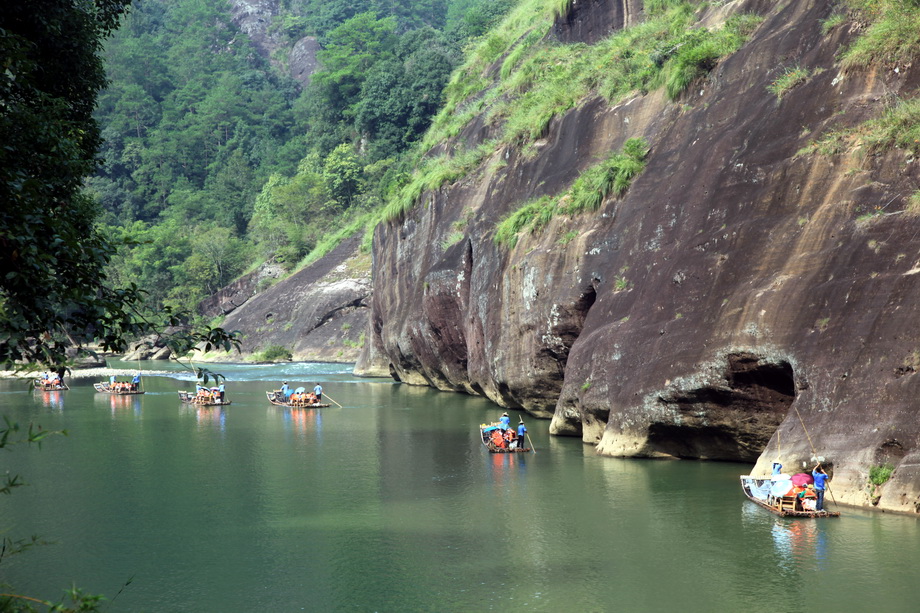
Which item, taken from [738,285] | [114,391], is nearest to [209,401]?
[114,391]

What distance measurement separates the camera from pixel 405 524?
1831cm

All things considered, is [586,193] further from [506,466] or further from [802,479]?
[802,479]

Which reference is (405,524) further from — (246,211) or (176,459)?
(246,211)

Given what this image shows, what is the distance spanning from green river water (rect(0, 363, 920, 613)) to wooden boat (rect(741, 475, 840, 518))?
0.21 m

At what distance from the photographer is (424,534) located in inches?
688

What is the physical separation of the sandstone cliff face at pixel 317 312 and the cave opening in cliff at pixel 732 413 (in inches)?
1757

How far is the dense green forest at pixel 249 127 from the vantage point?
281 ft

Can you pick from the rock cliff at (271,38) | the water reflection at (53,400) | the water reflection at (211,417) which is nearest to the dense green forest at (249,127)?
the rock cliff at (271,38)

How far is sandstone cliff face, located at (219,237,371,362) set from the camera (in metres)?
66.6

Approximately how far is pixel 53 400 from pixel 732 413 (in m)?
36.9

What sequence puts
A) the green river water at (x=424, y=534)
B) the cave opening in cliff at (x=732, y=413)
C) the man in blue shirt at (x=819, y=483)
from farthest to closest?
the cave opening in cliff at (x=732, y=413) → the man in blue shirt at (x=819, y=483) → the green river water at (x=424, y=534)

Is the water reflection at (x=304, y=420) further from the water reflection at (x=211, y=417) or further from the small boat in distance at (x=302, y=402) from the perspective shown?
the water reflection at (x=211, y=417)

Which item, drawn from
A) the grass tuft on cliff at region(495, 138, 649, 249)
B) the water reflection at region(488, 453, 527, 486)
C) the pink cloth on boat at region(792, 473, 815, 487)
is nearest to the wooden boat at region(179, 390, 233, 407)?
the grass tuft on cliff at region(495, 138, 649, 249)

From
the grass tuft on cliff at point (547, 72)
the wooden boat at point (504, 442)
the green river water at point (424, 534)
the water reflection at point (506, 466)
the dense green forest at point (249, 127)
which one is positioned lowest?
the green river water at point (424, 534)
